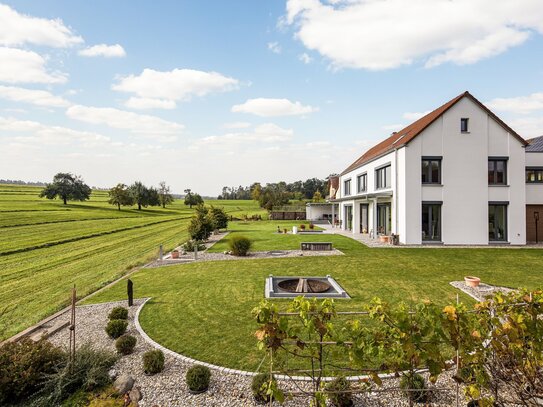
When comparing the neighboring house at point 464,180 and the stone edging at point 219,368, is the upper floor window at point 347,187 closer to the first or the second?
the neighboring house at point 464,180

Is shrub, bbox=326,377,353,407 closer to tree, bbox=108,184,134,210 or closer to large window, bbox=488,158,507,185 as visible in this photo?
large window, bbox=488,158,507,185

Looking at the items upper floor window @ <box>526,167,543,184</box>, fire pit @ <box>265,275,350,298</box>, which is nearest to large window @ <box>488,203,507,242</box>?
upper floor window @ <box>526,167,543,184</box>

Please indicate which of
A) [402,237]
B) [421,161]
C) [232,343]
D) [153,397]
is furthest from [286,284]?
[421,161]

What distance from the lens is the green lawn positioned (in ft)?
25.1

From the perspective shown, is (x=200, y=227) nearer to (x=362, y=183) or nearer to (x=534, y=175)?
(x=362, y=183)

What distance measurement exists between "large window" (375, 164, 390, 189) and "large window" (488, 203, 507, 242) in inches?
308

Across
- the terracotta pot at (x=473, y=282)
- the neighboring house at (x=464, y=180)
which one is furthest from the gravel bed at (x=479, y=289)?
the neighboring house at (x=464, y=180)

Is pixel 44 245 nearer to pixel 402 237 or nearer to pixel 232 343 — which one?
pixel 232 343

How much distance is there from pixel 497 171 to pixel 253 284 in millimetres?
21848

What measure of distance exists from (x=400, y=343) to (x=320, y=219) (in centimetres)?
4797

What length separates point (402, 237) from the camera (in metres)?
23.0

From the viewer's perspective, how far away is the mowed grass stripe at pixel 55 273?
10827 mm

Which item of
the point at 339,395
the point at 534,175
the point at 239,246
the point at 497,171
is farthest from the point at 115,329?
the point at 534,175

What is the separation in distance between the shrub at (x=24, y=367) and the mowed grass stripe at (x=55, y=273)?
4.18 m
